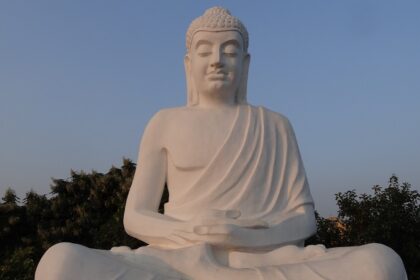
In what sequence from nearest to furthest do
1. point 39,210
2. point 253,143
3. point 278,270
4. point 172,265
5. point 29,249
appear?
point 278,270
point 172,265
point 253,143
point 29,249
point 39,210

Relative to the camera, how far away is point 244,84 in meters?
5.29

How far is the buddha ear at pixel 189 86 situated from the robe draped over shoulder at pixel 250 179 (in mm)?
525

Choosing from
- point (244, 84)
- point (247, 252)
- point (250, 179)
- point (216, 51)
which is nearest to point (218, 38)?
point (216, 51)

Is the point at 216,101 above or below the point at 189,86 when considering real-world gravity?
below

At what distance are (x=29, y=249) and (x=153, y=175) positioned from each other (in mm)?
5705

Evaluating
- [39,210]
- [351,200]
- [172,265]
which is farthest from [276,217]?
[39,210]

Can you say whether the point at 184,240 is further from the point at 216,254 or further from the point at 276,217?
the point at 276,217

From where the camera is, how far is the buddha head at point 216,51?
4930mm

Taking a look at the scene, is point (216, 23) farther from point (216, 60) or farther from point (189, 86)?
point (189, 86)

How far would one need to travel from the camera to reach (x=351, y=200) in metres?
10.3

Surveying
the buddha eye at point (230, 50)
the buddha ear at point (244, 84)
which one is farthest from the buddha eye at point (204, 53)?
the buddha ear at point (244, 84)

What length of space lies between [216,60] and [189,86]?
1.79ft

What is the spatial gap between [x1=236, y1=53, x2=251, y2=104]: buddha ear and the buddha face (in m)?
0.21

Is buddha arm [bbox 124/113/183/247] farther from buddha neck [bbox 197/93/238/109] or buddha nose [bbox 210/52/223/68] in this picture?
buddha nose [bbox 210/52/223/68]
